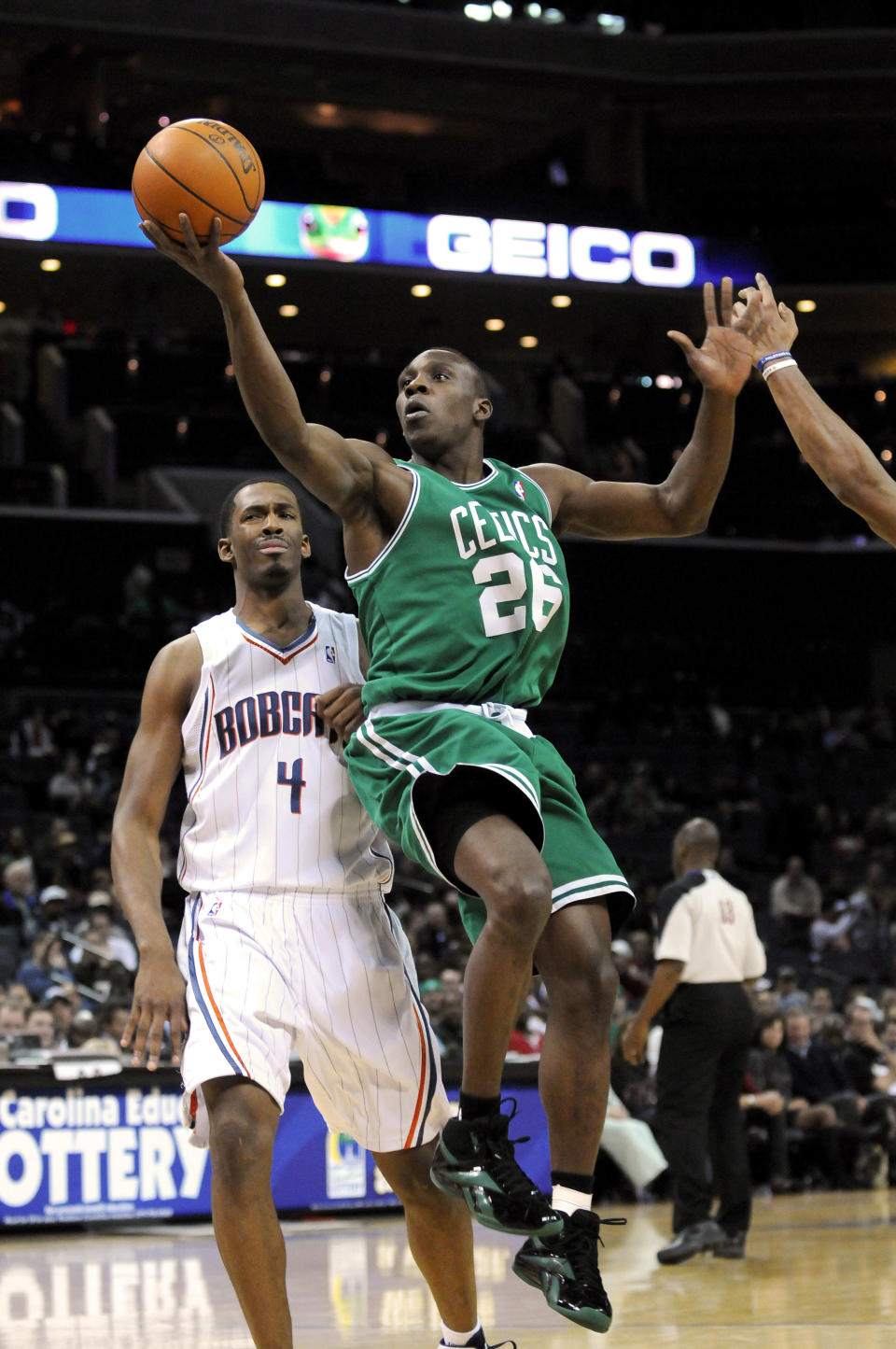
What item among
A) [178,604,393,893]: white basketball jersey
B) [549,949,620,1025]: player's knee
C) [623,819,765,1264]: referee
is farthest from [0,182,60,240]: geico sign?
[549,949,620,1025]: player's knee

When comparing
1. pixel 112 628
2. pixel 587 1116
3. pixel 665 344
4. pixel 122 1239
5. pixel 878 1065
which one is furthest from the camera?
pixel 665 344

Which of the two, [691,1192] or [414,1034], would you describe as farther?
[691,1192]

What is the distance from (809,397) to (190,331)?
2542cm

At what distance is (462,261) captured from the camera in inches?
958

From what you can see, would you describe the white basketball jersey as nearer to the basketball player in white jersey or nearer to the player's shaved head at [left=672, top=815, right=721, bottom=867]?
the basketball player in white jersey

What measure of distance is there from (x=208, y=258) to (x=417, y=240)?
20364 mm

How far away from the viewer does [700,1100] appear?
891cm

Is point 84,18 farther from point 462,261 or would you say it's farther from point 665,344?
point 665,344

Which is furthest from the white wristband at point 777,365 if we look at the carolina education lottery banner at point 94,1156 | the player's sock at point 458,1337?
the carolina education lottery banner at point 94,1156

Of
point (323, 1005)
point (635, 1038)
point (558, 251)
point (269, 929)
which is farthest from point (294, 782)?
point (558, 251)

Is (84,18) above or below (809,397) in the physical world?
above

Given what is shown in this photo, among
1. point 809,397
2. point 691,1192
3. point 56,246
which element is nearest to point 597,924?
point 809,397

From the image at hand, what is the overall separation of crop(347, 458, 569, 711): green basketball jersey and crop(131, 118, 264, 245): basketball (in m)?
0.79

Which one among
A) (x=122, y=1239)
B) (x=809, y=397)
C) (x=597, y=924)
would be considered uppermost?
(x=809, y=397)
